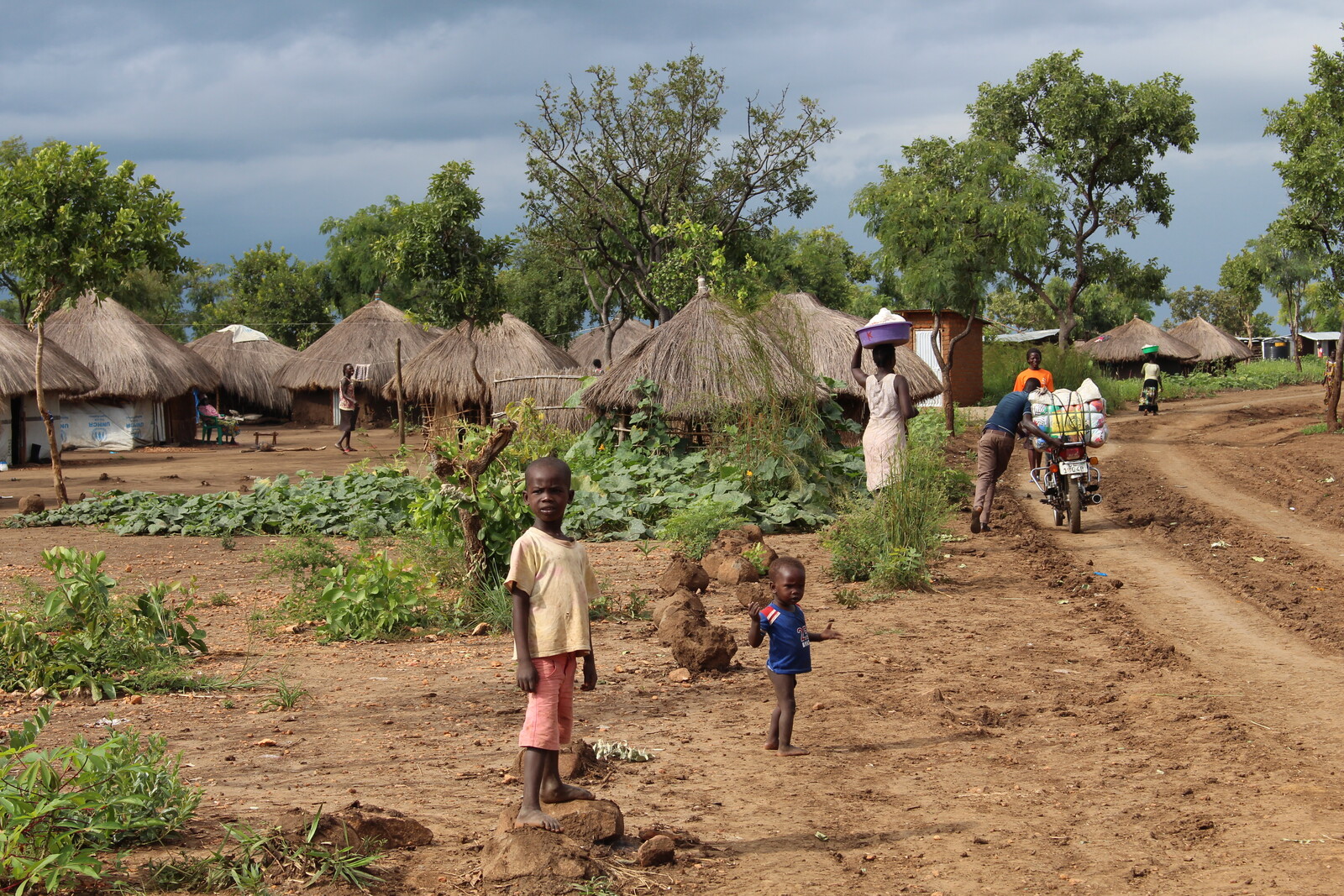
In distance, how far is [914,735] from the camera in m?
5.00

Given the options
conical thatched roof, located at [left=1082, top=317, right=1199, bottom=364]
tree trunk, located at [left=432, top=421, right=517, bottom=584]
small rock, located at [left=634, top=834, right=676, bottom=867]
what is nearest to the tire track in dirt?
small rock, located at [left=634, top=834, right=676, bottom=867]

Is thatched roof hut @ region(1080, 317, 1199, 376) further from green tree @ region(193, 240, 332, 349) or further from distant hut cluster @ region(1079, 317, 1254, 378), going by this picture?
green tree @ region(193, 240, 332, 349)

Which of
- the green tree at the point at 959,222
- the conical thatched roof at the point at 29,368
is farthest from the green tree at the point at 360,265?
the green tree at the point at 959,222

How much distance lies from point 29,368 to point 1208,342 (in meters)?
45.7

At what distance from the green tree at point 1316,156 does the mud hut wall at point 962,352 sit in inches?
525

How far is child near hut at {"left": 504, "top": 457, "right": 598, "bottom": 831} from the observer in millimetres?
3662

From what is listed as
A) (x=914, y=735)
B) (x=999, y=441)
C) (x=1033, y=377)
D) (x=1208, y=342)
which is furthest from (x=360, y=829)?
(x=1208, y=342)

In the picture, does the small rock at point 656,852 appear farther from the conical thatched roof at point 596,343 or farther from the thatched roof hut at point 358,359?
the thatched roof hut at point 358,359

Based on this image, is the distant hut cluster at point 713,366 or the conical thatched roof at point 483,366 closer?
the distant hut cluster at point 713,366

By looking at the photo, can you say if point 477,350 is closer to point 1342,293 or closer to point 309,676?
point 1342,293

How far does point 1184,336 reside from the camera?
168 feet

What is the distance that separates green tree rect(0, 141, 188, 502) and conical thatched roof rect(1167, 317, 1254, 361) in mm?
44875

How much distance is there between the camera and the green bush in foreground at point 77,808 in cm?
288

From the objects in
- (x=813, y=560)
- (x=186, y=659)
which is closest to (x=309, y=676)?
(x=186, y=659)
